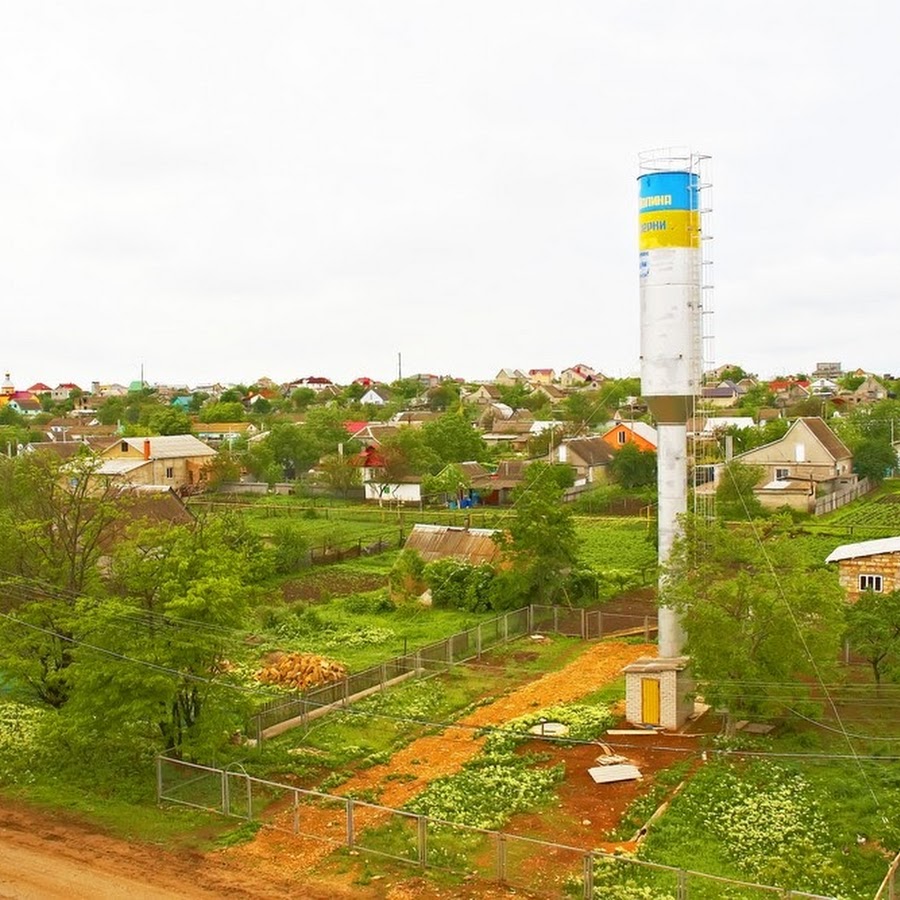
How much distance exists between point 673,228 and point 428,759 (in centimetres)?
1369

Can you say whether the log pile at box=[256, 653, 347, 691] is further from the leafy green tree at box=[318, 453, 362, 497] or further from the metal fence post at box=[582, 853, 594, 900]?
the leafy green tree at box=[318, 453, 362, 497]

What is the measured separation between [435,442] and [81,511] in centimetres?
5114

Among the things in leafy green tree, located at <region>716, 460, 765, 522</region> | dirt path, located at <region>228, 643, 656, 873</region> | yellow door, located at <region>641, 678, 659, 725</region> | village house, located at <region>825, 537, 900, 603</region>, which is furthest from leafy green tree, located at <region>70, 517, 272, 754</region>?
leafy green tree, located at <region>716, 460, 765, 522</region>

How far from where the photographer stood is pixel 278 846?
17.7 m

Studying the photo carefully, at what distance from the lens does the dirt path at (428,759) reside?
1755 cm

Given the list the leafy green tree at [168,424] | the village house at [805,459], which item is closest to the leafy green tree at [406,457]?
the village house at [805,459]

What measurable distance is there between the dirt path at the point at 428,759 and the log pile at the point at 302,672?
4.44 meters

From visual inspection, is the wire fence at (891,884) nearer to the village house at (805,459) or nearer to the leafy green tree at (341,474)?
the village house at (805,459)

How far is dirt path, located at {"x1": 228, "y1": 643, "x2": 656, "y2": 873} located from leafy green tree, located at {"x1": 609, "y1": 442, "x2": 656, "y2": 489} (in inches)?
1356

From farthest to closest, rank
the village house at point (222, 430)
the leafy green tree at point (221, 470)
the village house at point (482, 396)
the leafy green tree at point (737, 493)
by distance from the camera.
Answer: the village house at point (482, 396), the village house at point (222, 430), the leafy green tree at point (221, 470), the leafy green tree at point (737, 493)

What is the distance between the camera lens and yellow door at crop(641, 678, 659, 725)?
930 inches

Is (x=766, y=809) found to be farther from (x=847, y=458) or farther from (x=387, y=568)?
(x=847, y=458)

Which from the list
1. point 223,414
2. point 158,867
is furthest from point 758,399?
point 158,867

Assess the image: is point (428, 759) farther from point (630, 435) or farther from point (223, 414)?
point (223, 414)
